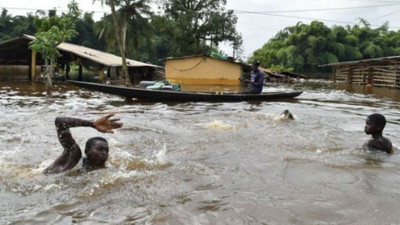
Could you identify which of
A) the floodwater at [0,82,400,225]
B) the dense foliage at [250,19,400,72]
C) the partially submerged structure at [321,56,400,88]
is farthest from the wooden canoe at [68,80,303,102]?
the dense foliage at [250,19,400,72]

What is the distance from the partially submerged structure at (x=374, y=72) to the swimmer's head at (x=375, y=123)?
1775 cm

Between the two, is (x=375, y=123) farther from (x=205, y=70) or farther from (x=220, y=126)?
(x=205, y=70)

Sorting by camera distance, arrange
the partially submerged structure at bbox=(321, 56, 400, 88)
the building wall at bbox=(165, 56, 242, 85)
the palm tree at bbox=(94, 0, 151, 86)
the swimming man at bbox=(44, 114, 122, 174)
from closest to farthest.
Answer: the swimming man at bbox=(44, 114, 122, 174) → the partially submerged structure at bbox=(321, 56, 400, 88) → the building wall at bbox=(165, 56, 242, 85) → the palm tree at bbox=(94, 0, 151, 86)

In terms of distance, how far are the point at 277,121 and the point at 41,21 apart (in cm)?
1368

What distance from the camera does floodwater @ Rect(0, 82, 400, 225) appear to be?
3.83 meters

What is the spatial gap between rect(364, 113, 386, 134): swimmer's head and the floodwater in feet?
1.46

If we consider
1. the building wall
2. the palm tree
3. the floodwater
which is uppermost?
the palm tree

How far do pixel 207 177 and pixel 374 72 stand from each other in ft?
92.7

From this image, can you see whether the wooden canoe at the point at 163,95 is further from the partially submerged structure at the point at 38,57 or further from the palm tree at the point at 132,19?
the palm tree at the point at 132,19

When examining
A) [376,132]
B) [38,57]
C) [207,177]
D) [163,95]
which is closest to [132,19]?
[38,57]

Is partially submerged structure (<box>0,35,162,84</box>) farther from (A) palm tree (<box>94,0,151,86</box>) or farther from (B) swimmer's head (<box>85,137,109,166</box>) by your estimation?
(B) swimmer's head (<box>85,137,109,166</box>)

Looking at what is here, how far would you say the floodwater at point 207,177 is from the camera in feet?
12.6

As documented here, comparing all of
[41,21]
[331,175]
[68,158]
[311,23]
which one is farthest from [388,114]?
[311,23]

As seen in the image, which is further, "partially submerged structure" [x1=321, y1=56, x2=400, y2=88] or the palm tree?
the palm tree
